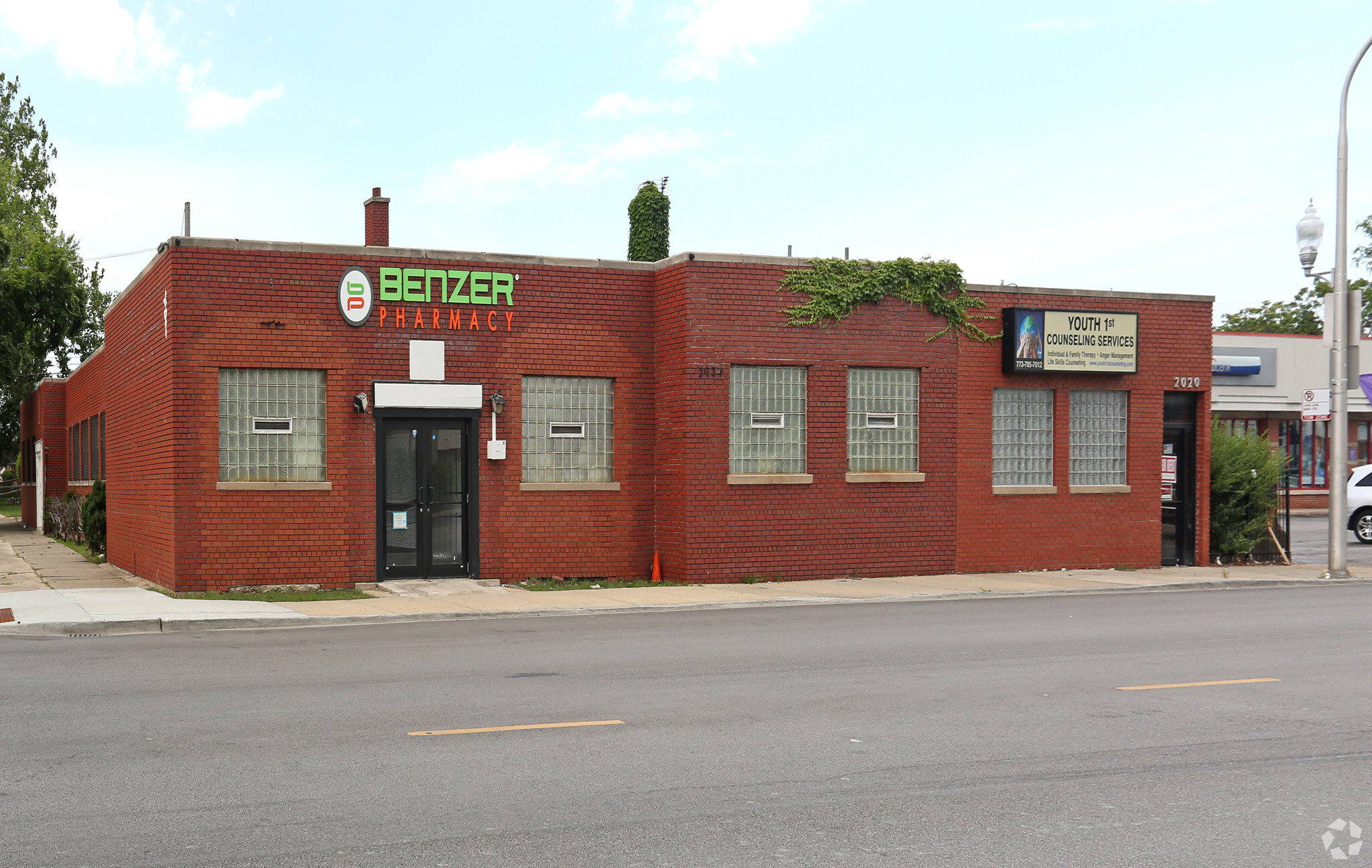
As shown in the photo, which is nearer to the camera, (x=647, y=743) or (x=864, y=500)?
(x=647, y=743)

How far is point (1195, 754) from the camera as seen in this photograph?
7.57m

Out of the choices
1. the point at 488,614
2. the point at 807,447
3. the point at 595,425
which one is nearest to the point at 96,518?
the point at 595,425

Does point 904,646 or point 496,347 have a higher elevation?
point 496,347

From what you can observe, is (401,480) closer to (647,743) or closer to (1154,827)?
(647,743)

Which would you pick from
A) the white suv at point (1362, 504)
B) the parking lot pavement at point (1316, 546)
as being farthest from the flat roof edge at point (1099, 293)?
the white suv at point (1362, 504)

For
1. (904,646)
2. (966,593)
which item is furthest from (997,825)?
(966,593)

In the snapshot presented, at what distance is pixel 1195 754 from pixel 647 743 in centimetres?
330

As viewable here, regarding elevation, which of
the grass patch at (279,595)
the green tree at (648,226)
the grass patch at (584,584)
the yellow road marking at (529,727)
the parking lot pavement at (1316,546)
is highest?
the green tree at (648,226)

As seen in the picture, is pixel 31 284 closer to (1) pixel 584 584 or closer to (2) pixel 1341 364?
(1) pixel 584 584

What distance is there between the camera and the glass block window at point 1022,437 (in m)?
21.2

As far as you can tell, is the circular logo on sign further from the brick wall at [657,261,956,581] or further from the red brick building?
the brick wall at [657,261,956,581]

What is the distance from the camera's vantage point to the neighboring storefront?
40.0 m

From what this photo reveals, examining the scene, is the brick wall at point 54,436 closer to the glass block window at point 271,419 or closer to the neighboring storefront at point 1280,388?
the glass block window at point 271,419

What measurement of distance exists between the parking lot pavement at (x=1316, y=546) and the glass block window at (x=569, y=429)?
13.0m
